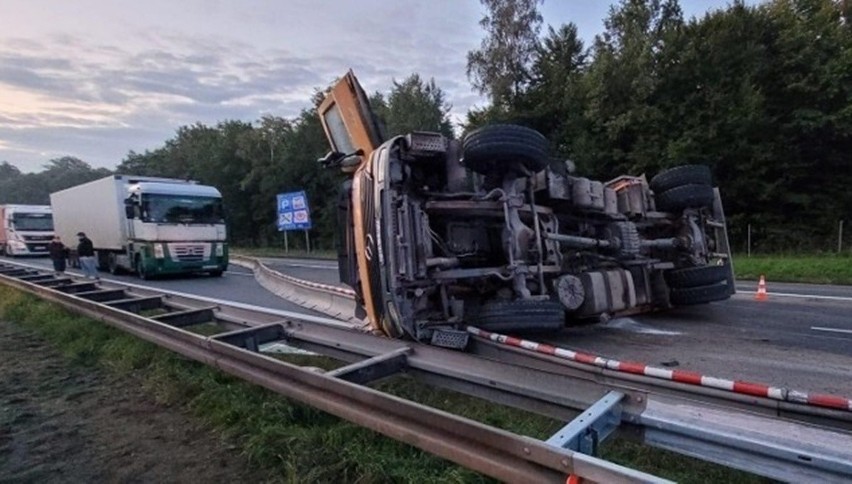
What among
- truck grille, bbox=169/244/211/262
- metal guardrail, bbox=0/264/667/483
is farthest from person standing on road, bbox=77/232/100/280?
metal guardrail, bbox=0/264/667/483

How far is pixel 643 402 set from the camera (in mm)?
2199

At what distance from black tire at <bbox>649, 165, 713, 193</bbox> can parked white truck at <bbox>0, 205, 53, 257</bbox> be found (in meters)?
31.6

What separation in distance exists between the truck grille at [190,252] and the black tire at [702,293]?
42.6 feet

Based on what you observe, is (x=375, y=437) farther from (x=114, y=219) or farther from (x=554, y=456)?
(x=114, y=219)

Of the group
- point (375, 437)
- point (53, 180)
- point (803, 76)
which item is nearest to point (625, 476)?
point (375, 437)

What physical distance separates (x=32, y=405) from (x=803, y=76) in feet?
78.4

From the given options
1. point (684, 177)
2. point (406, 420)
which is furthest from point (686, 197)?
point (406, 420)

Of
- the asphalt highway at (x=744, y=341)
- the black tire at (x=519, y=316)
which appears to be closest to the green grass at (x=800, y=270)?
the asphalt highway at (x=744, y=341)

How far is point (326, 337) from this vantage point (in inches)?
150

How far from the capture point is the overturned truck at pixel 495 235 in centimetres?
397

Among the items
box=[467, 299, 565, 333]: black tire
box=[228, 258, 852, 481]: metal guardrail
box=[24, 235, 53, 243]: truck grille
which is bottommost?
box=[228, 258, 852, 481]: metal guardrail

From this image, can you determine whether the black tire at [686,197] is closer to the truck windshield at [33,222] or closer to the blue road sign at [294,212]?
the blue road sign at [294,212]

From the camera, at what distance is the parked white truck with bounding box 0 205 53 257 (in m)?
27.3

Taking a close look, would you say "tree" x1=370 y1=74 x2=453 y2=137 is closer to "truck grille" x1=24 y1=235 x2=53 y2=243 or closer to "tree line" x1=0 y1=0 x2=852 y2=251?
"tree line" x1=0 y1=0 x2=852 y2=251
